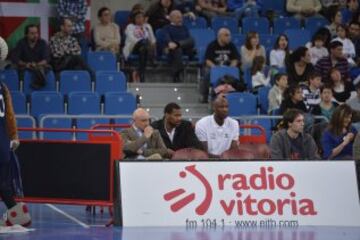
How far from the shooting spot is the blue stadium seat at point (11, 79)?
18578 mm

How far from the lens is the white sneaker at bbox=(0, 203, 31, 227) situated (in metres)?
12.7

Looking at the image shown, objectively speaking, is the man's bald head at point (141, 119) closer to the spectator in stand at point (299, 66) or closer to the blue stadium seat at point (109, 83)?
the blue stadium seat at point (109, 83)

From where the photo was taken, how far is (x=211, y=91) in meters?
18.9

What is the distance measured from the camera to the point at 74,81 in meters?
18.8

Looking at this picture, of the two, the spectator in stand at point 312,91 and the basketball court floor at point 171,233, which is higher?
the spectator in stand at point 312,91

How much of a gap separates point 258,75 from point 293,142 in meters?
5.09

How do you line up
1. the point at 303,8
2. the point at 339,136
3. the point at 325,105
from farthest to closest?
the point at 303,8 < the point at 325,105 < the point at 339,136

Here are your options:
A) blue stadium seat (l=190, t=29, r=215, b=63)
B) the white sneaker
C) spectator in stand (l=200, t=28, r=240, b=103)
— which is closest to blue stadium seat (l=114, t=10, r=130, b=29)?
blue stadium seat (l=190, t=29, r=215, b=63)

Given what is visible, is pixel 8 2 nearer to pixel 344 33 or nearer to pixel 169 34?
pixel 169 34

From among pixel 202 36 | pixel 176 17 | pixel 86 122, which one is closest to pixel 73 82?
pixel 86 122

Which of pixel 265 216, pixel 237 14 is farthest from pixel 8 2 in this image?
pixel 265 216

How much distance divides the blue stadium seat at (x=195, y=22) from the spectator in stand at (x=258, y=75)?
7.52 feet

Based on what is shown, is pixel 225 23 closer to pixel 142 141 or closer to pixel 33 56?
pixel 33 56

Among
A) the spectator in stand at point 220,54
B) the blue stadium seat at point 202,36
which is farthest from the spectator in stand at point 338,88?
the blue stadium seat at point 202,36
